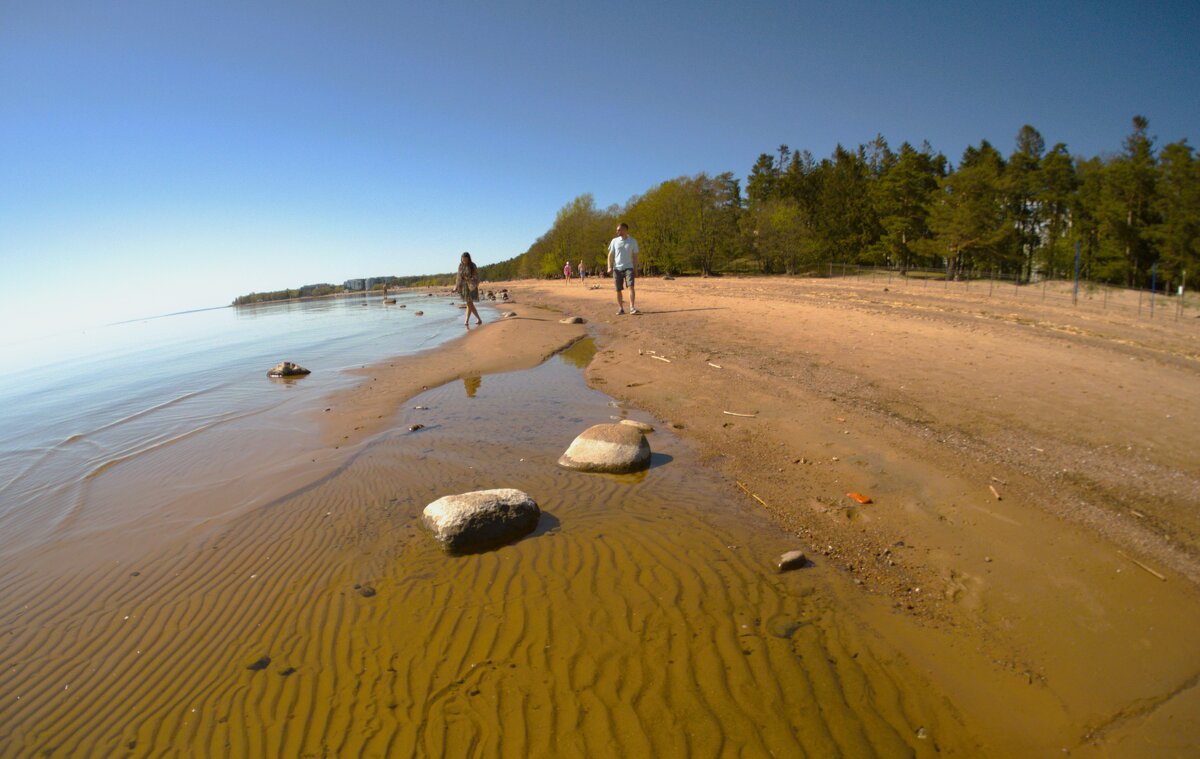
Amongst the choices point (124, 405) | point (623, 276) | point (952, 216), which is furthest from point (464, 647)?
point (952, 216)

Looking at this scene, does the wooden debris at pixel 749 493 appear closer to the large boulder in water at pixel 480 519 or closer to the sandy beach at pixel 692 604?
the sandy beach at pixel 692 604

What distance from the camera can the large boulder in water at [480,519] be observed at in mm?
4051

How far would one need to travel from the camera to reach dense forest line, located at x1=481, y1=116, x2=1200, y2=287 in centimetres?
3903

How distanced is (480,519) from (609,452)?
5.81ft

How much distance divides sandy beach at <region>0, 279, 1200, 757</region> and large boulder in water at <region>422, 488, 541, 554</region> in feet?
0.51

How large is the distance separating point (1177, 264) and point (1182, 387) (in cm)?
4639

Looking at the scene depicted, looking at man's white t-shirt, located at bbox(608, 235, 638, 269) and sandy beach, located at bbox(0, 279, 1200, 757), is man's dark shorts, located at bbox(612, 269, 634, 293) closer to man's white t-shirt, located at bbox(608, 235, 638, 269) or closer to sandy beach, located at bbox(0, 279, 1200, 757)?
man's white t-shirt, located at bbox(608, 235, 638, 269)

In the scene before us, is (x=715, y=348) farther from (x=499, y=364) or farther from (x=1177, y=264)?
(x=1177, y=264)

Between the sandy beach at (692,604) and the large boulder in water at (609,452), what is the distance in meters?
0.19

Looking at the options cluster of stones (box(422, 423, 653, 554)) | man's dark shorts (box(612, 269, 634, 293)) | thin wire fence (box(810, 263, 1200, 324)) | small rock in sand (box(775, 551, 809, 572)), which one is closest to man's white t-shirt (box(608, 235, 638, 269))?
man's dark shorts (box(612, 269, 634, 293))

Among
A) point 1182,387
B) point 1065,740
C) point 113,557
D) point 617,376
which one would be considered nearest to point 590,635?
point 1065,740

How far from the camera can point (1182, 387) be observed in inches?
271

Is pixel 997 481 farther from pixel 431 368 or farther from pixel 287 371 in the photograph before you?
pixel 287 371

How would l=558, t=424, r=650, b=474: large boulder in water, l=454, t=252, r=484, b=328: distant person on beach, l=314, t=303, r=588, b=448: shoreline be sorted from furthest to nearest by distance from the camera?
1. l=454, t=252, r=484, b=328: distant person on beach
2. l=314, t=303, r=588, b=448: shoreline
3. l=558, t=424, r=650, b=474: large boulder in water
